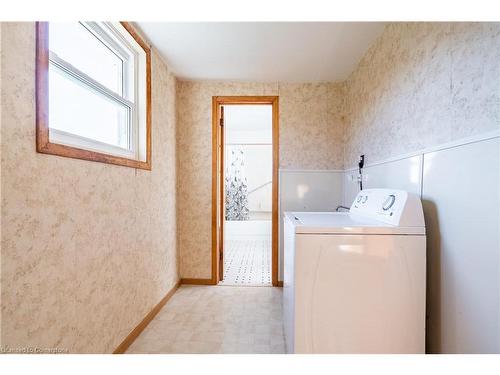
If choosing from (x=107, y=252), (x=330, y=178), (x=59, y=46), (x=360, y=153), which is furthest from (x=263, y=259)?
(x=59, y=46)

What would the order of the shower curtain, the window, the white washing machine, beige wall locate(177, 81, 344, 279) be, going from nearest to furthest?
the window, the white washing machine, beige wall locate(177, 81, 344, 279), the shower curtain

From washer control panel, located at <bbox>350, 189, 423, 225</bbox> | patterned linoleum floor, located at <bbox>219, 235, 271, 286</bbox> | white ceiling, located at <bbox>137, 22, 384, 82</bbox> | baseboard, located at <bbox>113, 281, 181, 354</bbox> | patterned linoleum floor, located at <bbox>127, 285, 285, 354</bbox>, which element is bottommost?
patterned linoleum floor, located at <bbox>219, 235, 271, 286</bbox>

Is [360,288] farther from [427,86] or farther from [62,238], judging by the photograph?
[62,238]

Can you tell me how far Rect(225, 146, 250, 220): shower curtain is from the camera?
5.42 metres

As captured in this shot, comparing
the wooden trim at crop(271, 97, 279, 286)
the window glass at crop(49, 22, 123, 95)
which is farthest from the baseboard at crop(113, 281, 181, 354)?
the window glass at crop(49, 22, 123, 95)

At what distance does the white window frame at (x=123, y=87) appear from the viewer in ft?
4.04

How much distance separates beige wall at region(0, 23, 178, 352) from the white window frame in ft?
0.46

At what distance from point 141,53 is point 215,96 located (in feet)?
3.17

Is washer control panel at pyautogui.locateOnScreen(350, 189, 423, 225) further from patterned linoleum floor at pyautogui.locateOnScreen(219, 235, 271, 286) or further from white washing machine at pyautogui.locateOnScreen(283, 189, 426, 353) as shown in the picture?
patterned linoleum floor at pyautogui.locateOnScreen(219, 235, 271, 286)

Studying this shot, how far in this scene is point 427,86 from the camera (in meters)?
1.29

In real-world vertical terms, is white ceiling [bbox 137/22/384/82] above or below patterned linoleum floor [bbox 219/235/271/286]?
above

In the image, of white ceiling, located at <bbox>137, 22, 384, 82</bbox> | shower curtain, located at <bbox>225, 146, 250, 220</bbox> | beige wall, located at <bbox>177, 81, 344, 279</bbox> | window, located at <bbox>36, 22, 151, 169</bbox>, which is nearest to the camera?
window, located at <bbox>36, 22, 151, 169</bbox>

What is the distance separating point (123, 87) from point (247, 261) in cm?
278

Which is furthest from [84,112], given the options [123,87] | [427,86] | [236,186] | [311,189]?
[236,186]
